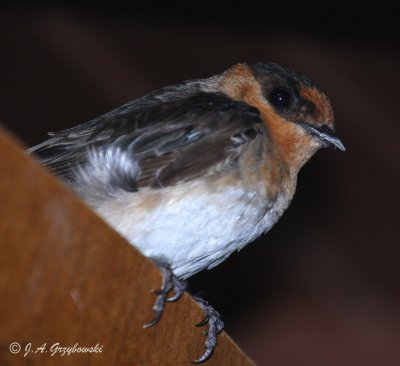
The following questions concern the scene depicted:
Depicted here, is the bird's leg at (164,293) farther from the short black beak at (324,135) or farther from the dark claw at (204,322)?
the short black beak at (324,135)

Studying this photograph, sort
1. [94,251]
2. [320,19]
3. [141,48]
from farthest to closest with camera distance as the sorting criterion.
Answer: [141,48]
[320,19]
[94,251]

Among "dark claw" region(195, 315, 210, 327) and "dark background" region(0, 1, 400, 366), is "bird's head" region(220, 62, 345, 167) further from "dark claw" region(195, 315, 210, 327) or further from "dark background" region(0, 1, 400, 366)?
"dark claw" region(195, 315, 210, 327)

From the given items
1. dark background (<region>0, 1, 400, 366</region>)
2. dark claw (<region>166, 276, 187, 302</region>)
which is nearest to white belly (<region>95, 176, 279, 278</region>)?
dark claw (<region>166, 276, 187, 302</region>)

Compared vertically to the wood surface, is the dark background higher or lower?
lower

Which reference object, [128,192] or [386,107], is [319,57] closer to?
[386,107]

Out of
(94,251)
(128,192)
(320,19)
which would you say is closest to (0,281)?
(94,251)

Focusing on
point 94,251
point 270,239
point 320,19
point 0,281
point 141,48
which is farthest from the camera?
point 270,239

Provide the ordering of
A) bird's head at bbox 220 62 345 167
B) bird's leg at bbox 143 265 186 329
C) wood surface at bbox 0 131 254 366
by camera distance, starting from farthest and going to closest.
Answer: bird's head at bbox 220 62 345 167 < bird's leg at bbox 143 265 186 329 < wood surface at bbox 0 131 254 366
